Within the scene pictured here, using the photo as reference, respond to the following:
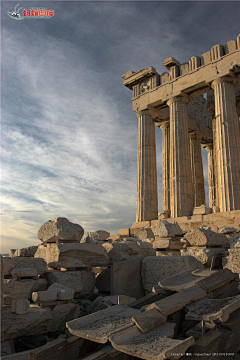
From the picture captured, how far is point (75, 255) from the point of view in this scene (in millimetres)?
7309

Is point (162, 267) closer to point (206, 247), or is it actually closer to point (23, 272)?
point (206, 247)

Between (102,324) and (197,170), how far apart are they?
919 inches

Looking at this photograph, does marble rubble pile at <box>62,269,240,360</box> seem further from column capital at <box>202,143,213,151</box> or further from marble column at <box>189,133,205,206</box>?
column capital at <box>202,143,213,151</box>

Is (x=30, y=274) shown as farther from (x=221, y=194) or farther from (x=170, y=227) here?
(x=221, y=194)

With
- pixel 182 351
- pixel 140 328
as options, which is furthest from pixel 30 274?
pixel 182 351

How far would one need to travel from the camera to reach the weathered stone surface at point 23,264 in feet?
21.4

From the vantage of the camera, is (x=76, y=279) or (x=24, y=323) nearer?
(x=24, y=323)

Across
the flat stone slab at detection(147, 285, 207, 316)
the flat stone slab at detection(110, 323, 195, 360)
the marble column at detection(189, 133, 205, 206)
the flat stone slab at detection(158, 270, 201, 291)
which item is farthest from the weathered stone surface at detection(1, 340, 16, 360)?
the marble column at detection(189, 133, 205, 206)

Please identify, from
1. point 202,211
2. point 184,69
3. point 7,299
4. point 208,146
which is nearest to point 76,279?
point 7,299

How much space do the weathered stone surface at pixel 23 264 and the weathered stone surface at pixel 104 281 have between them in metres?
1.54

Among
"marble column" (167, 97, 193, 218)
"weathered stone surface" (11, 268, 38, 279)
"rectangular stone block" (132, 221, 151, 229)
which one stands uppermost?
"marble column" (167, 97, 193, 218)

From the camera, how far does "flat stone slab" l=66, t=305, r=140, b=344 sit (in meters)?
3.94

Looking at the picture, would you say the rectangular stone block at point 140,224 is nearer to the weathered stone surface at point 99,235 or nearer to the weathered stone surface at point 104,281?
the weathered stone surface at point 99,235

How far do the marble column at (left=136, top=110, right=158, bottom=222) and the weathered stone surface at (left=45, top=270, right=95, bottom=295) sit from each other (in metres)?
13.8
